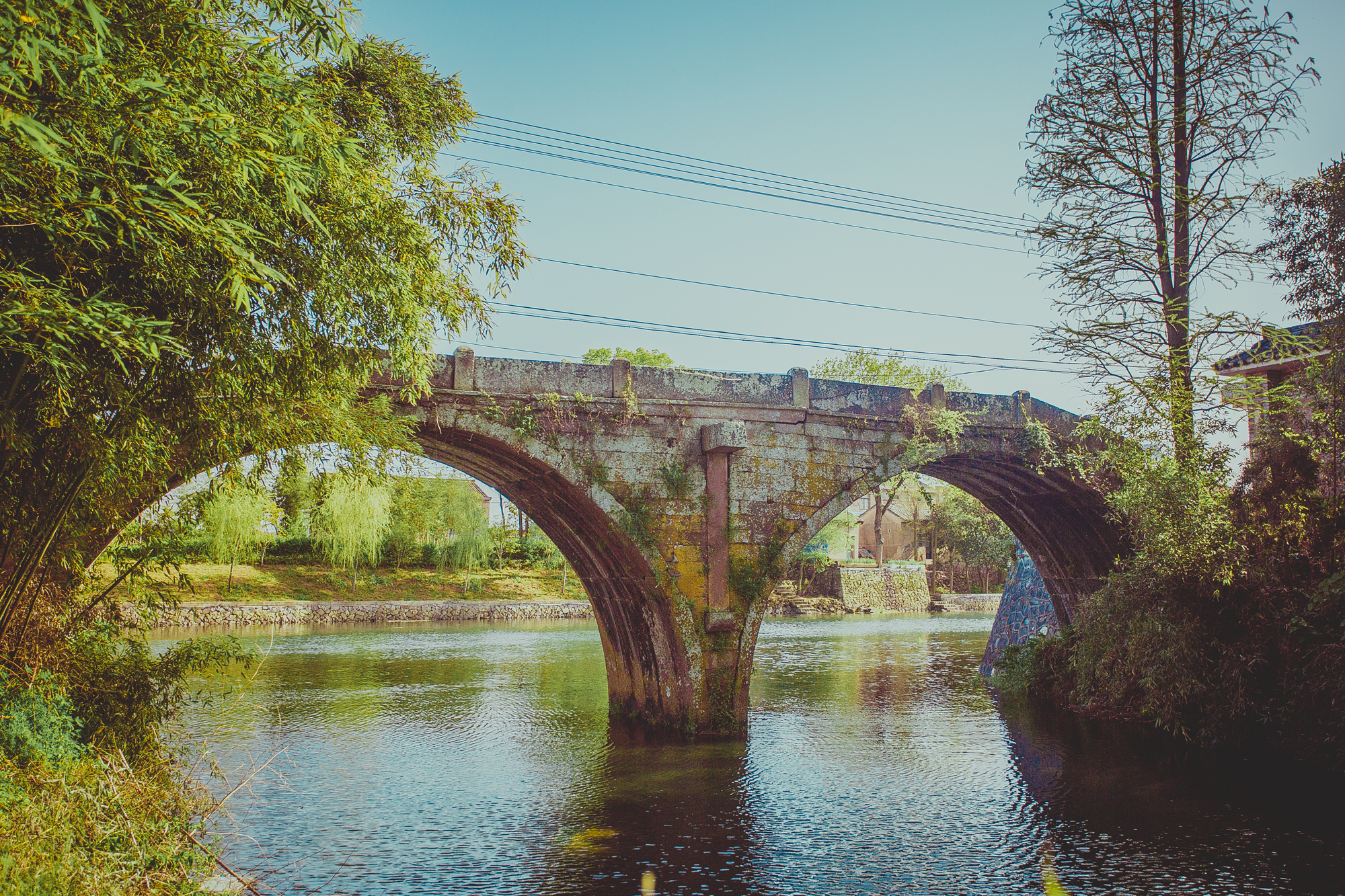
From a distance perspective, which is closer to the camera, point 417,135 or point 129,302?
point 129,302

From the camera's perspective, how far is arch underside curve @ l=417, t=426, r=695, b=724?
38.2 feet

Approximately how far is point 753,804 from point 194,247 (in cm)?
722

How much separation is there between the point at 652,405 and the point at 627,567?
7.42 feet

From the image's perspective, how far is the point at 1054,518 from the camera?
17.4 m

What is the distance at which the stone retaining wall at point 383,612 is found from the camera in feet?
98.6

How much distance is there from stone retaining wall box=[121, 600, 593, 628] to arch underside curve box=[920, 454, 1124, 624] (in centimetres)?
1667

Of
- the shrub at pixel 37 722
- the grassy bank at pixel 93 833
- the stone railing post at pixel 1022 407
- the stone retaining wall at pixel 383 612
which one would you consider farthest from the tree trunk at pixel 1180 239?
the stone retaining wall at pixel 383 612

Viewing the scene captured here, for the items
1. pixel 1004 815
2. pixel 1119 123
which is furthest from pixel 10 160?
pixel 1119 123

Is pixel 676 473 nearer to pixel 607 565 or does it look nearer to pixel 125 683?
pixel 607 565

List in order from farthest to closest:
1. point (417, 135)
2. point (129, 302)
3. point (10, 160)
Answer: point (417, 135), point (129, 302), point (10, 160)

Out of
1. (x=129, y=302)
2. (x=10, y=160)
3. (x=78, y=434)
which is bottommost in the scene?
(x=78, y=434)

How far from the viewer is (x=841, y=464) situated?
1291cm

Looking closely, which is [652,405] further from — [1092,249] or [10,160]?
[10,160]

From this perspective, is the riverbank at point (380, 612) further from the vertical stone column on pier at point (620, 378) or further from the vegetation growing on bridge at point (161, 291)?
the vegetation growing on bridge at point (161, 291)
